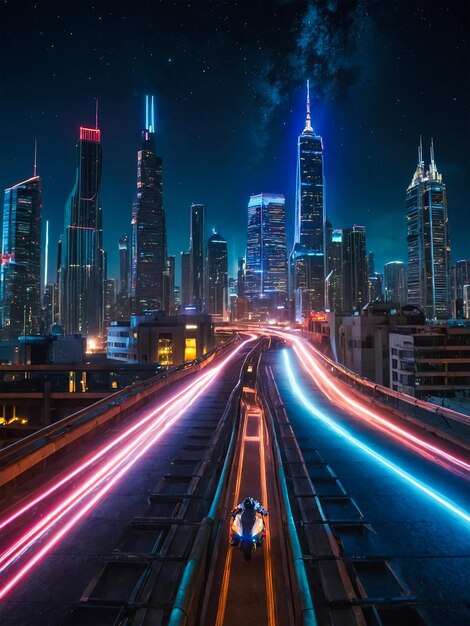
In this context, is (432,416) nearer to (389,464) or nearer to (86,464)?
(389,464)

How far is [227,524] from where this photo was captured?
7180 millimetres

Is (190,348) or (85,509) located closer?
(85,509)

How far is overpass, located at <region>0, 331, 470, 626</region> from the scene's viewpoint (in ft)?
15.1

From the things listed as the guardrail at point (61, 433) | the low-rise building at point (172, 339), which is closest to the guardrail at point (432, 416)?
the guardrail at point (61, 433)

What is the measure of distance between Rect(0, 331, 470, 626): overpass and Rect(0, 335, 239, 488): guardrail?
0.05m

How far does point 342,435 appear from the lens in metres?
12.2

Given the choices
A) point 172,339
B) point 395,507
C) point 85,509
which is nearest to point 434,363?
point 172,339

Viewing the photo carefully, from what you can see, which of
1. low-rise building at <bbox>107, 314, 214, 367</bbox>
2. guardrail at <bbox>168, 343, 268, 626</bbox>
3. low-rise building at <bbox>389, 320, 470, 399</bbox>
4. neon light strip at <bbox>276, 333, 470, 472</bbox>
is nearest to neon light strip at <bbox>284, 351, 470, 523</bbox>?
Answer: neon light strip at <bbox>276, 333, 470, 472</bbox>

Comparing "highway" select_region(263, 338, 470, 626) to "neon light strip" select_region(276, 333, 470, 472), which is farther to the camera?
"neon light strip" select_region(276, 333, 470, 472)

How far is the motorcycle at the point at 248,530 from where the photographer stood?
19.7 ft

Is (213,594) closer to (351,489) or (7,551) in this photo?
(7,551)

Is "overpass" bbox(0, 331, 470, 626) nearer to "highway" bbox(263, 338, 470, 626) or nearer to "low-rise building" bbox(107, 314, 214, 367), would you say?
"highway" bbox(263, 338, 470, 626)

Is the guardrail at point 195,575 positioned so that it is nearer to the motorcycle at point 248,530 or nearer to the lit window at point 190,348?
the motorcycle at point 248,530

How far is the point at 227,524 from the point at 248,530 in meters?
1.27
